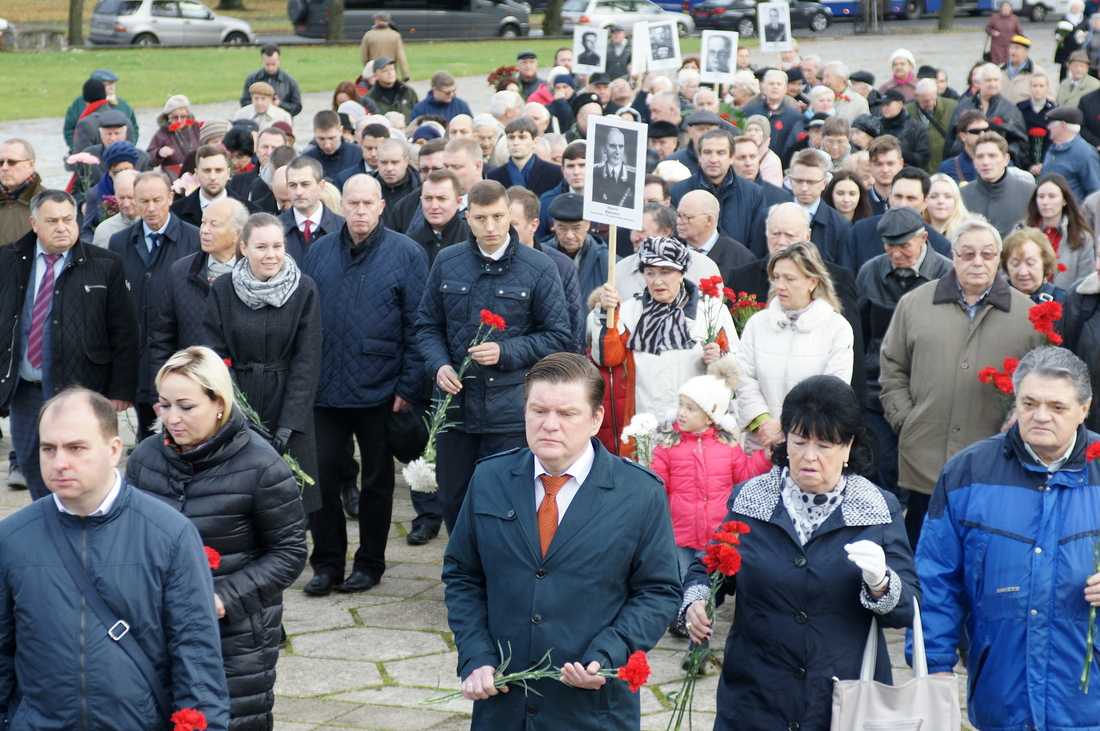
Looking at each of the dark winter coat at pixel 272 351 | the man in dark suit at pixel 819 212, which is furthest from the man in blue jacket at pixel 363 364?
the man in dark suit at pixel 819 212

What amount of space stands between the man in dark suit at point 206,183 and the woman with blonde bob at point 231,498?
466cm

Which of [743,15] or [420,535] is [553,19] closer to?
[743,15]

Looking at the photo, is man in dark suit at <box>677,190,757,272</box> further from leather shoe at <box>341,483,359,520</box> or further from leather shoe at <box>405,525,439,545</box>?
leather shoe at <box>341,483,359,520</box>

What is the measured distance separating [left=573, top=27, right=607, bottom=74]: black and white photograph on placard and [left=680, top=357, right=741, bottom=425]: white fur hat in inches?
514

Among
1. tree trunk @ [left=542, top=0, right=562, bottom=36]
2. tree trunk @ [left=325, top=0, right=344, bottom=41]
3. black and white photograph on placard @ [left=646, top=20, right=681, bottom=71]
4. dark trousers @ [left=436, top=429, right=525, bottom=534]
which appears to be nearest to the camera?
dark trousers @ [left=436, top=429, right=525, bottom=534]

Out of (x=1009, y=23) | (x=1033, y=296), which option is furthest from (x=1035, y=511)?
(x=1009, y=23)

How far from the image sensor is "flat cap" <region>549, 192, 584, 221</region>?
8047 mm

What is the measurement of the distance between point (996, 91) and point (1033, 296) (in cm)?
785

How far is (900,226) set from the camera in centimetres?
709

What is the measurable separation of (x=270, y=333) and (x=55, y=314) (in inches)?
68.3

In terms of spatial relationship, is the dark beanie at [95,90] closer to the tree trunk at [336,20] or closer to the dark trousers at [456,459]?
the dark trousers at [456,459]

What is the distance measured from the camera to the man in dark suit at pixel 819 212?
8.56 meters

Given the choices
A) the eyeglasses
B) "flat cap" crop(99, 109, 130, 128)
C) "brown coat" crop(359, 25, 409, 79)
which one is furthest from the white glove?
"brown coat" crop(359, 25, 409, 79)

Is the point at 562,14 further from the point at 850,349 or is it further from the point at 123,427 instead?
the point at 850,349
